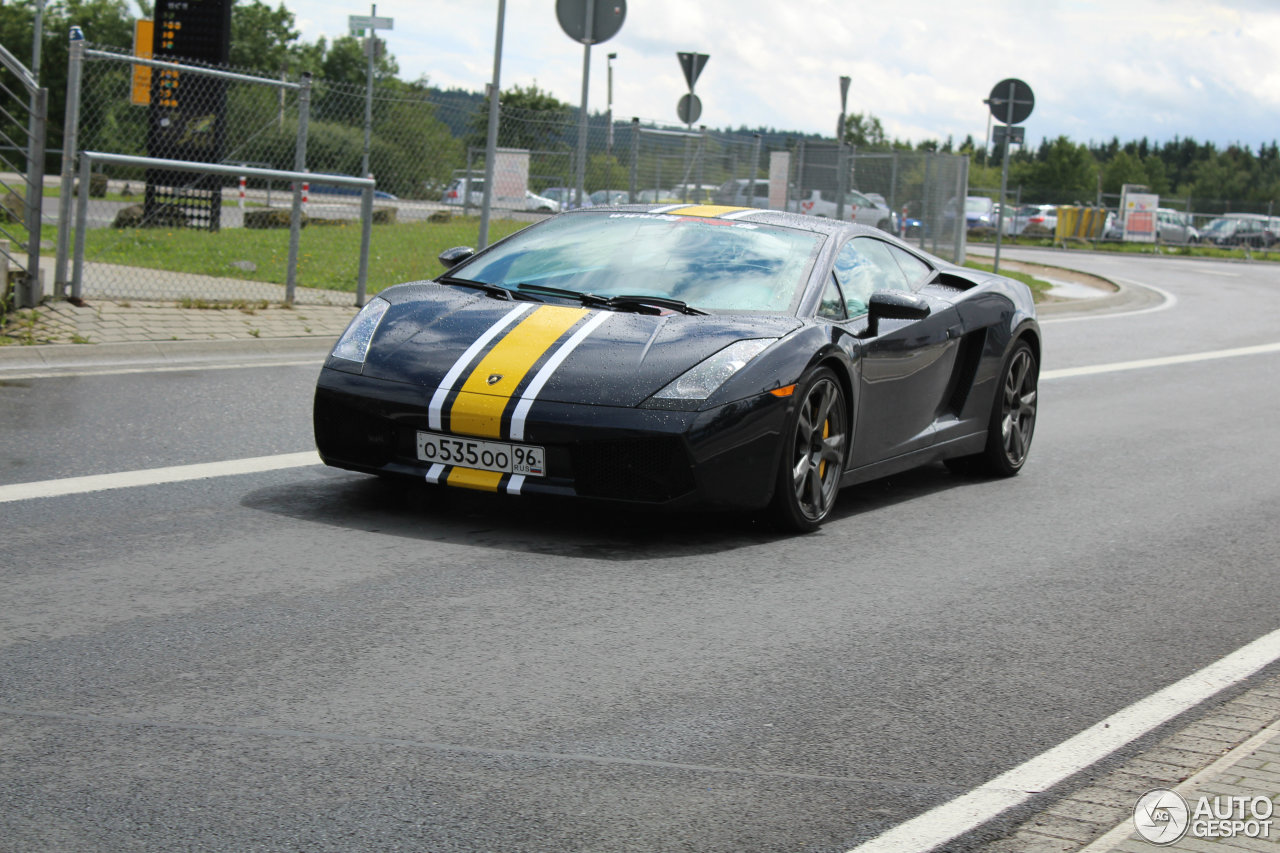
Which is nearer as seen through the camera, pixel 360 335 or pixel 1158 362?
pixel 360 335

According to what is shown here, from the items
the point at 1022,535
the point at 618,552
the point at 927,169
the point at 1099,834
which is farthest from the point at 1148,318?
the point at 1099,834

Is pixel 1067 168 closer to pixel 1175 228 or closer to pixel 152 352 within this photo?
pixel 1175 228

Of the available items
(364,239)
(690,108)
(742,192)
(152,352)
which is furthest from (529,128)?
(152,352)

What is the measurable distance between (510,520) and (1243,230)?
2151 inches

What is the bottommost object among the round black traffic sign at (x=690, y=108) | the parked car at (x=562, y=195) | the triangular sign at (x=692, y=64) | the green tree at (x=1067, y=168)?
the parked car at (x=562, y=195)

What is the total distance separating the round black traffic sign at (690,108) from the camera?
22062 millimetres

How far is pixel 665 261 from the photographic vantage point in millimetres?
6609

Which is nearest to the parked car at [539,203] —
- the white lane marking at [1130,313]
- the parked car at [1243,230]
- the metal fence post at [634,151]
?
the metal fence post at [634,151]

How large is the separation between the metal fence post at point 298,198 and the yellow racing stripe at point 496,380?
720cm

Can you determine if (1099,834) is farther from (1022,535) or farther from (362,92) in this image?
(362,92)

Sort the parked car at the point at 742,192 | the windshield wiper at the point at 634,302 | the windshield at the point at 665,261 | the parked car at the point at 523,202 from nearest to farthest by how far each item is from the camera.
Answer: the windshield wiper at the point at 634,302
the windshield at the point at 665,261
the parked car at the point at 523,202
the parked car at the point at 742,192

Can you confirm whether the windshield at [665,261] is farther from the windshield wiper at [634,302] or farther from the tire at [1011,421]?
the tire at [1011,421]

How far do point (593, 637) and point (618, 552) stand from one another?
3.77 ft

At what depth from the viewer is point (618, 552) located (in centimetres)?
566
